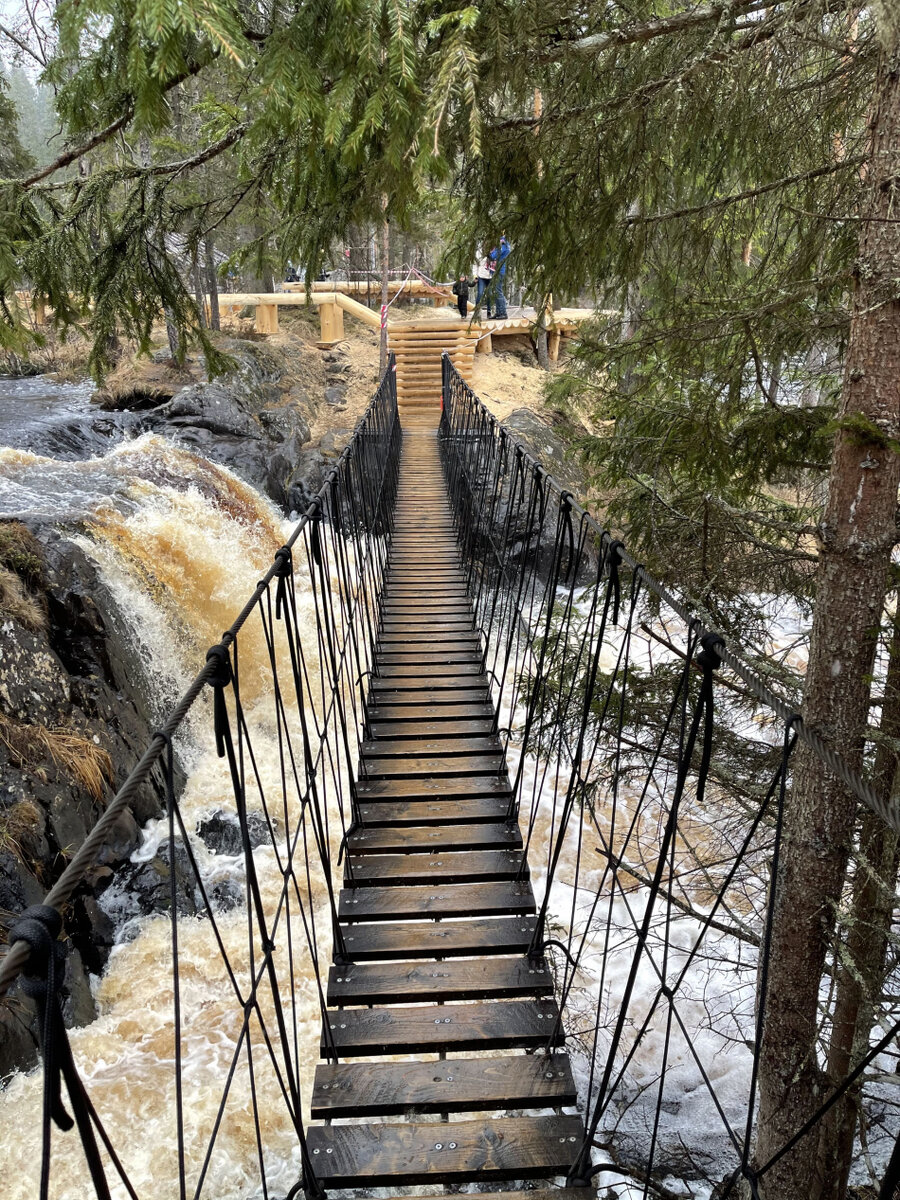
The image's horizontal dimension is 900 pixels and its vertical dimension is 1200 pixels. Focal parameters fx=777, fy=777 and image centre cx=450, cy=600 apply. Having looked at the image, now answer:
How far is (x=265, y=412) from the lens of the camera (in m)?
10.9

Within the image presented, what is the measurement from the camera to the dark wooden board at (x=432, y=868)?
265 cm

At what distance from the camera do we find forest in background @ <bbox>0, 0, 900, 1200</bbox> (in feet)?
6.74

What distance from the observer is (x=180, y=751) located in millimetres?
5660

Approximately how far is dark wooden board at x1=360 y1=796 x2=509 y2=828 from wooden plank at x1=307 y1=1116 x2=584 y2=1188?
111 cm

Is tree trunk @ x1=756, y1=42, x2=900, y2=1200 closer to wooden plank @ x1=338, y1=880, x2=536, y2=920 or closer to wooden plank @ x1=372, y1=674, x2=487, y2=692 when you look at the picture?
wooden plank @ x1=338, y1=880, x2=536, y2=920

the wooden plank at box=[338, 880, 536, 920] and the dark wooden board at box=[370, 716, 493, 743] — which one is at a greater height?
the dark wooden board at box=[370, 716, 493, 743]

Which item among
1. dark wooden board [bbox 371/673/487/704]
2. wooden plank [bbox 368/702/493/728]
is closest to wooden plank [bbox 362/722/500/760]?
wooden plank [bbox 368/702/493/728]

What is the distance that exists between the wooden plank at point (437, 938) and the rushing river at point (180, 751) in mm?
1842

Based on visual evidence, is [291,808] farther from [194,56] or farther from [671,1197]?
[194,56]

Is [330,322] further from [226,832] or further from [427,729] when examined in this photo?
[427,729]

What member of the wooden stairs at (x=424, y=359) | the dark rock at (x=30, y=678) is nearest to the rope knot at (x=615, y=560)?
the dark rock at (x=30, y=678)

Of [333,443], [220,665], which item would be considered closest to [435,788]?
[220,665]

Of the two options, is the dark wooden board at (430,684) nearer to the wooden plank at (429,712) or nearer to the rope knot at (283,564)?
the wooden plank at (429,712)

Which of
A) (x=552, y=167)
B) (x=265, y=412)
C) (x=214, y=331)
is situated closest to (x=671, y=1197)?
(x=552, y=167)
